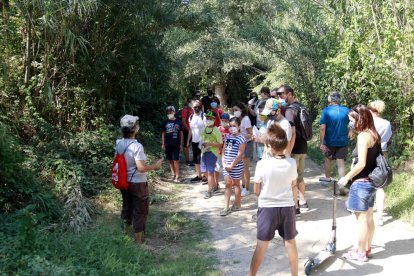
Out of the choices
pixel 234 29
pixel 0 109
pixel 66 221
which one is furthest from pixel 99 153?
pixel 234 29

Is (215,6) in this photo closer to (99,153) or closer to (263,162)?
(99,153)

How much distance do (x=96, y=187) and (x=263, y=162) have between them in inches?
154

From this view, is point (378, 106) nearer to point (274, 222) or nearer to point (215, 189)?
point (274, 222)

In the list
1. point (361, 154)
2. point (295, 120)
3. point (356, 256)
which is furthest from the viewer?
point (295, 120)

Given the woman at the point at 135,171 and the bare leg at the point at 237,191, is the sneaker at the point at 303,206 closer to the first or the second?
the bare leg at the point at 237,191

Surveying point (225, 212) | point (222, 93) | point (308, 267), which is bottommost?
point (308, 267)

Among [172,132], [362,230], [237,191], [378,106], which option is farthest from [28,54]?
[362,230]

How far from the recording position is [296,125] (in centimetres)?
621

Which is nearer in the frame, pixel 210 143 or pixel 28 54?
pixel 210 143

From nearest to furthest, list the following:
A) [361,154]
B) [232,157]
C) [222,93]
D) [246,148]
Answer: [361,154] → [232,157] → [246,148] → [222,93]

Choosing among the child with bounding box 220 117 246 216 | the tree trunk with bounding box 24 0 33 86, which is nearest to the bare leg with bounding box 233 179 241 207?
the child with bounding box 220 117 246 216

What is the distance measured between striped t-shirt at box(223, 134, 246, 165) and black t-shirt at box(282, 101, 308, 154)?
30.6 inches

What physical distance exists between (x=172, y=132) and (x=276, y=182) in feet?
15.4

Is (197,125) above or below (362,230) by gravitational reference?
above
